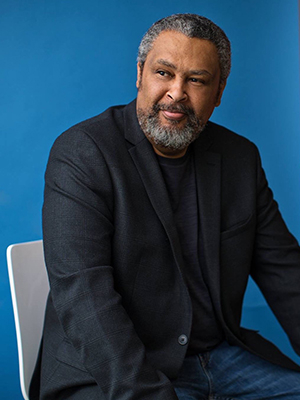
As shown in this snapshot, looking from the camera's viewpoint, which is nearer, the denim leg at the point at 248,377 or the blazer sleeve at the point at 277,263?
the denim leg at the point at 248,377

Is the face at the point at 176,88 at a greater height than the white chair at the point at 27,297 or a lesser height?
greater

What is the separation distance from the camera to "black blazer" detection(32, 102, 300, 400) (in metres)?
1.28

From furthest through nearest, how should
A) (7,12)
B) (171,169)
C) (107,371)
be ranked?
(7,12) → (171,169) → (107,371)

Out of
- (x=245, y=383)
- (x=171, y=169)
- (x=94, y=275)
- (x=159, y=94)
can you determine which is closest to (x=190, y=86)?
(x=159, y=94)

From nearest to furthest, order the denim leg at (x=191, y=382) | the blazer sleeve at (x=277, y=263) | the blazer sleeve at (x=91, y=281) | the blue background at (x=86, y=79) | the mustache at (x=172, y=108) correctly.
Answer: the blazer sleeve at (x=91, y=281)
the denim leg at (x=191, y=382)
the mustache at (x=172, y=108)
the blazer sleeve at (x=277, y=263)
the blue background at (x=86, y=79)

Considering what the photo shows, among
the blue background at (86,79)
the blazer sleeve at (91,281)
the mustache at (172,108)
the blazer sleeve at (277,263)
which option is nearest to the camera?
the blazer sleeve at (91,281)

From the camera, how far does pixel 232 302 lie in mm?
1696

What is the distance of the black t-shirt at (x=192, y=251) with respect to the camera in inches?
63.1

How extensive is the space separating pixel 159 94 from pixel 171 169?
0.79ft

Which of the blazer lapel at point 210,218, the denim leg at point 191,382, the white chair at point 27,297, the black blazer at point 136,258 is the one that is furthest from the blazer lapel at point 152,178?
the white chair at point 27,297

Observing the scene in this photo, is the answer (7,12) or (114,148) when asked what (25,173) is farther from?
(114,148)

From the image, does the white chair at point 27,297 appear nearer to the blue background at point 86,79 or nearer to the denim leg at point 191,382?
the denim leg at point 191,382

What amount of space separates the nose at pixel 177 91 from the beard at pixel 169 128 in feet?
0.08

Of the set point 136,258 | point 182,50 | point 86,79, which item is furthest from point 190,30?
point 86,79
